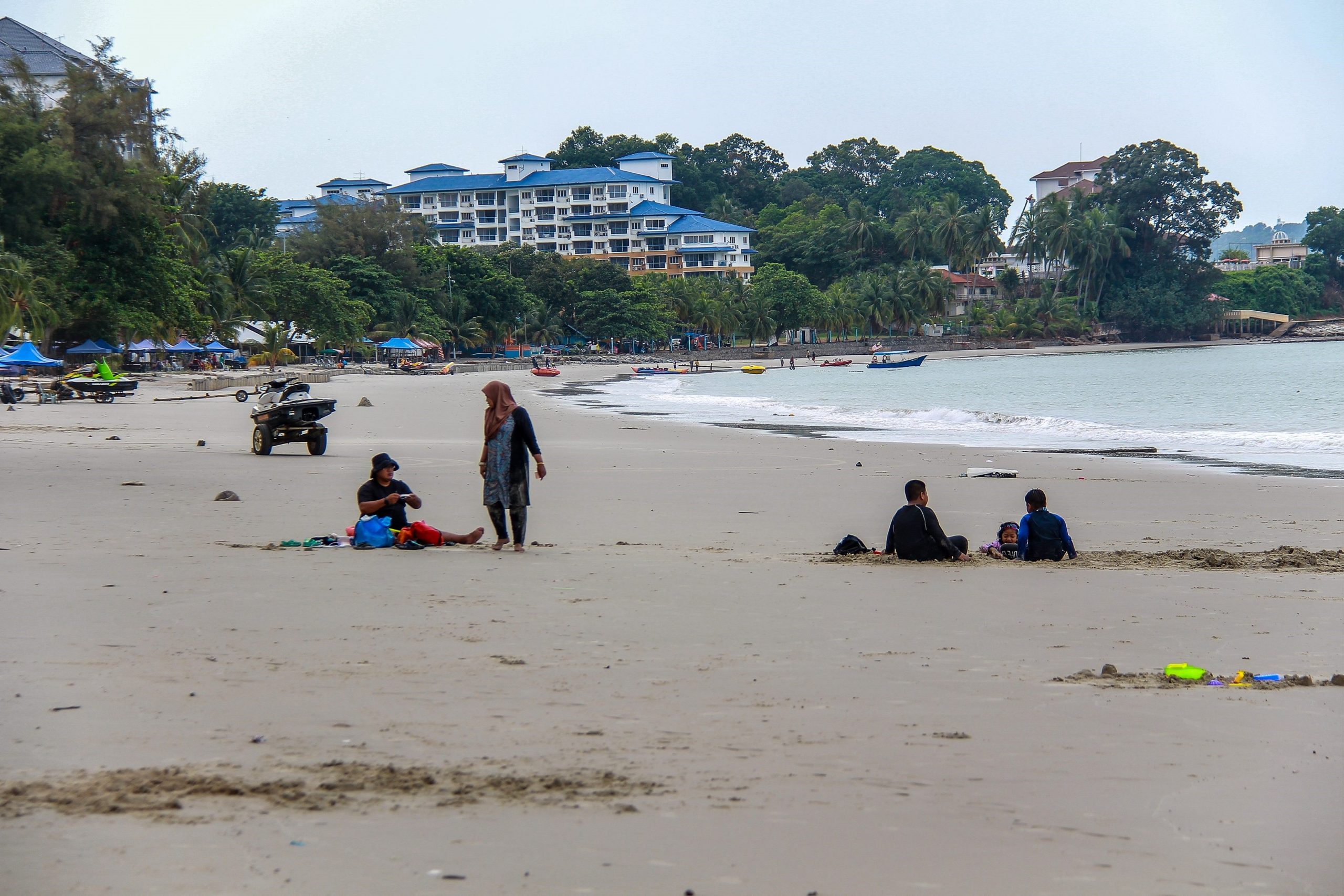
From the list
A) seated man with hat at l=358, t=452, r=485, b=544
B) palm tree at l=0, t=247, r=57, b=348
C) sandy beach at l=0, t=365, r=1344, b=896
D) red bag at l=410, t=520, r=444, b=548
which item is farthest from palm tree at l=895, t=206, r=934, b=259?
red bag at l=410, t=520, r=444, b=548

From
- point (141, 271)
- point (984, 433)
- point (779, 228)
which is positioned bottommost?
point (984, 433)

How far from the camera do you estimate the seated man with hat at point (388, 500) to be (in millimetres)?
9016

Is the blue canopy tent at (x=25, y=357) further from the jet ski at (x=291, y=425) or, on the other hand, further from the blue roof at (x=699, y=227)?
the blue roof at (x=699, y=227)

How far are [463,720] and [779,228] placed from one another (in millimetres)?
129292

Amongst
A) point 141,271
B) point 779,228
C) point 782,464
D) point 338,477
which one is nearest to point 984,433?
point 782,464

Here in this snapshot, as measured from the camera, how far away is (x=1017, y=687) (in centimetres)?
518

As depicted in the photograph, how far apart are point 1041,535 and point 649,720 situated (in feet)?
17.0

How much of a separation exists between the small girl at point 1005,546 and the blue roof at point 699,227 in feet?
364

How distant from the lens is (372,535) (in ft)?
29.2

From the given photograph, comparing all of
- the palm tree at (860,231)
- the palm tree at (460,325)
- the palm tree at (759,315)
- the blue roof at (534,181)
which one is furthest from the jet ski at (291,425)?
the palm tree at (860,231)

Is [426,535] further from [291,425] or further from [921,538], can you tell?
[291,425]

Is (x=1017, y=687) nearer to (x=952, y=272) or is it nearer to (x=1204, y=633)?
(x=1204, y=633)

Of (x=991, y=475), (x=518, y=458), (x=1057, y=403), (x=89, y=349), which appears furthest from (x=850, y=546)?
(x=89, y=349)

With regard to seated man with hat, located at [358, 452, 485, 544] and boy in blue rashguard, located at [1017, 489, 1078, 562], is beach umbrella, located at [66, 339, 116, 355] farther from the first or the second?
boy in blue rashguard, located at [1017, 489, 1078, 562]
